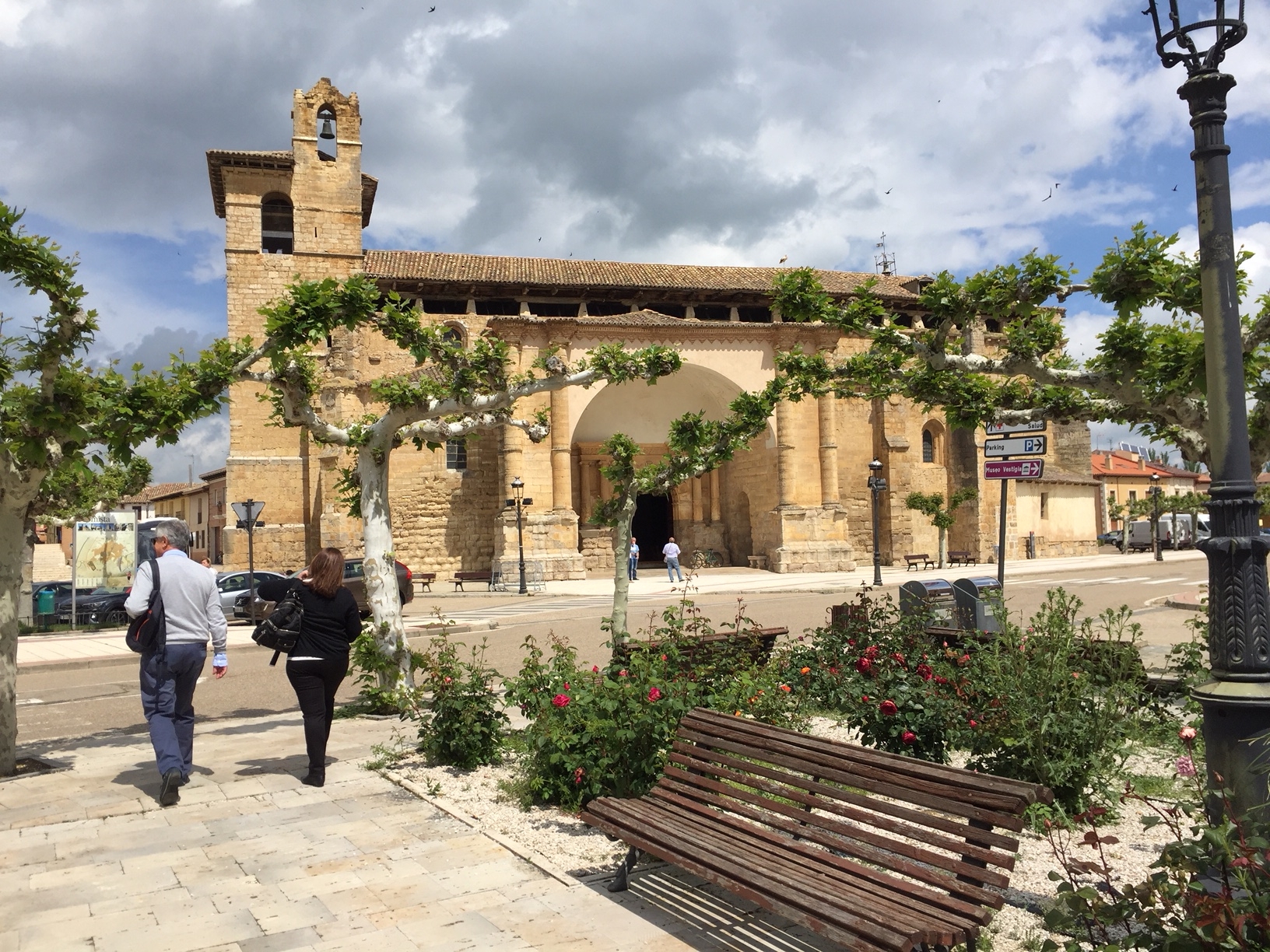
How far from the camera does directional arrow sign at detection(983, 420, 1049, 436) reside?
8406mm

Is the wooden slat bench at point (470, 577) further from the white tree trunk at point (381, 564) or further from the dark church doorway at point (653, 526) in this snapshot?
the white tree trunk at point (381, 564)

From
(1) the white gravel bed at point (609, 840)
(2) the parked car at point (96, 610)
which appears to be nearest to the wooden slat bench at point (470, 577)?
(2) the parked car at point (96, 610)

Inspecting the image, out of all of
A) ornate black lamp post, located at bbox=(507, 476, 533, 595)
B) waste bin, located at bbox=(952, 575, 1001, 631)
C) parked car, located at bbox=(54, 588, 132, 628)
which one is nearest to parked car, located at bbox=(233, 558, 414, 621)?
parked car, located at bbox=(54, 588, 132, 628)

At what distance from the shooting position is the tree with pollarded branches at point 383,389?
858 cm

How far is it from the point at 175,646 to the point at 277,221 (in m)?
30.4

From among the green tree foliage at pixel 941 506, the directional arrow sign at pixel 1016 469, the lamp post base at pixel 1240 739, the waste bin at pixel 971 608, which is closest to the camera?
the lamp post base at pixel 1240 739

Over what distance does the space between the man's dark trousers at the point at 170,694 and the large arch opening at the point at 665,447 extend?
2724cm

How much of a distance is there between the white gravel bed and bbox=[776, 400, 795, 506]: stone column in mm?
26989

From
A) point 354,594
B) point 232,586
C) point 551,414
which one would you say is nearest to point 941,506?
point 551,414

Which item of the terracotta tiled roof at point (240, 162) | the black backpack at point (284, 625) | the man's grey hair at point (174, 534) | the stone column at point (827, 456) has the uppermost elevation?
the terracotta tiled roof at point (240, 162)

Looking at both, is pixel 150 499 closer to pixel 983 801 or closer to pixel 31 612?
pixel 31 612

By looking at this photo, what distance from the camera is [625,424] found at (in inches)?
1403

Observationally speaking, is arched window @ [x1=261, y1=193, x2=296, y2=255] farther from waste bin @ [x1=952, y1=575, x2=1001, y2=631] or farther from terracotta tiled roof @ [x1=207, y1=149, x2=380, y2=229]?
waste bin @ [x1=952, y1=575, x2=1001, y2=631]

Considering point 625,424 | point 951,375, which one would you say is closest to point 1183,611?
point 951,375
